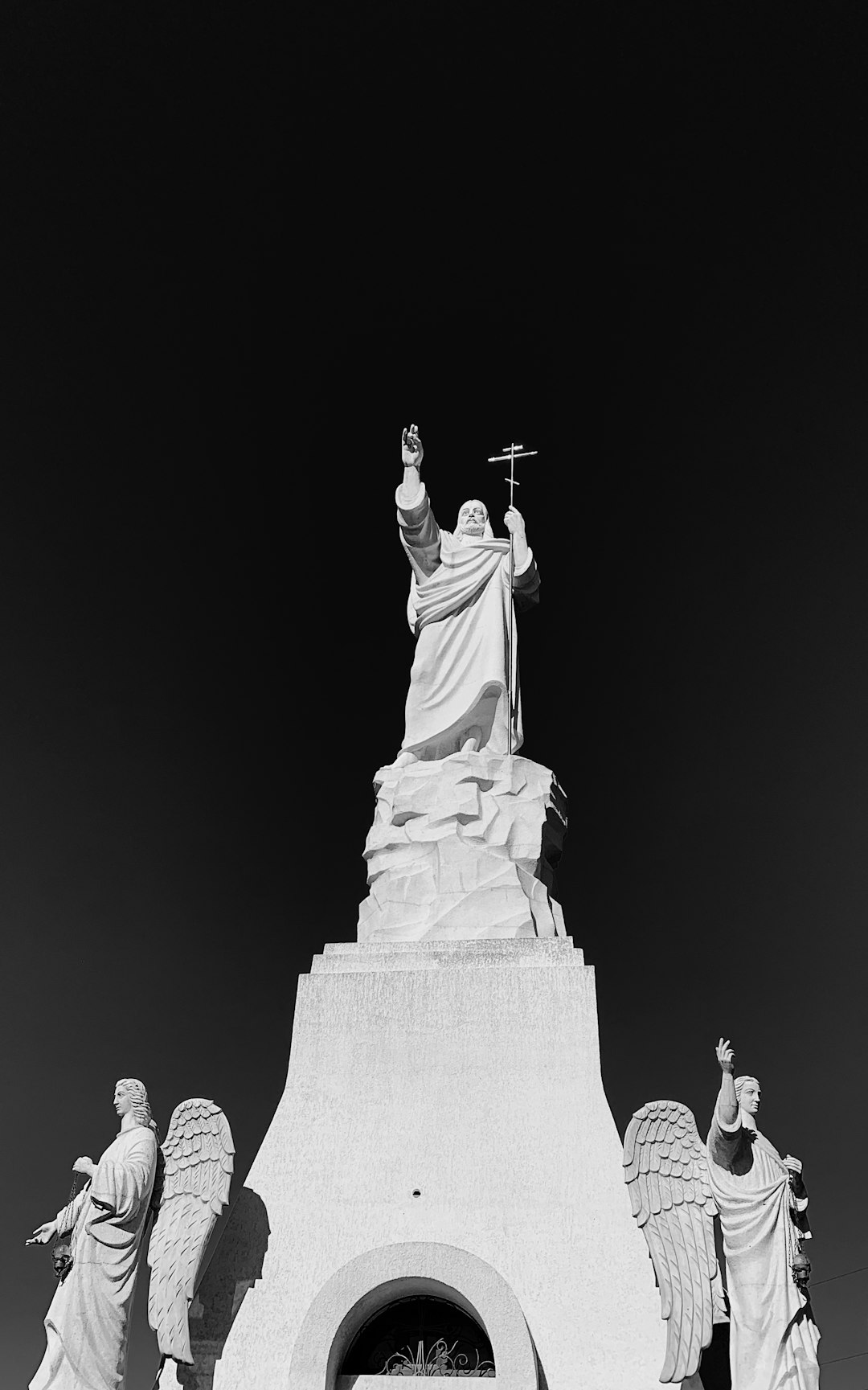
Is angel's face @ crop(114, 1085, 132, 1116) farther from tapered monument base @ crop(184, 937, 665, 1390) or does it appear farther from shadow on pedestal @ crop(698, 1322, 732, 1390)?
shadow on pedestal @ crop(698, 1322, 732, 1390)

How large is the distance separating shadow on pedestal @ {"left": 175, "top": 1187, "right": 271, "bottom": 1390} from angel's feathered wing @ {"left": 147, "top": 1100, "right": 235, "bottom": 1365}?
1.18 feet

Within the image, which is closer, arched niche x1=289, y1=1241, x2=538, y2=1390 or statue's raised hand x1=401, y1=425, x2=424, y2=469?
arched niche x1=289, y1=1241, x2=538, y2=1390

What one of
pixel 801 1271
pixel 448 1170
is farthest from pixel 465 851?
pixel 801 1271

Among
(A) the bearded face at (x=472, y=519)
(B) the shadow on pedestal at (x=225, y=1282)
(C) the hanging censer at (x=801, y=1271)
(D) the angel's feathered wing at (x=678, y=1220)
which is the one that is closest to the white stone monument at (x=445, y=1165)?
(B) the shadow on pedestal at (x=225, y=1282)

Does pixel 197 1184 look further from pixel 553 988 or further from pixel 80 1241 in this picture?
pixel 553 988

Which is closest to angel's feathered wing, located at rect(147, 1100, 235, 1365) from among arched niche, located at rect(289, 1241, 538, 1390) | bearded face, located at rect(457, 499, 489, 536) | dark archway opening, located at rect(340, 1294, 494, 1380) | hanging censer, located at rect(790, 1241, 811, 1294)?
arched niche, located at rect(289, 1241, 538, 1390)

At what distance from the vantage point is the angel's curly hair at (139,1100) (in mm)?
9469

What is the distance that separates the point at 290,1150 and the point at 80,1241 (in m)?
1.93

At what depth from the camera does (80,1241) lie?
8.86 m

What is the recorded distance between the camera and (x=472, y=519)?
570 inches

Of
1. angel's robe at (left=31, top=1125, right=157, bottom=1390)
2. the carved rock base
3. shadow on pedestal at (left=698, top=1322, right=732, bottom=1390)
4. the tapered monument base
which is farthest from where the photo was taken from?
the carved rock base

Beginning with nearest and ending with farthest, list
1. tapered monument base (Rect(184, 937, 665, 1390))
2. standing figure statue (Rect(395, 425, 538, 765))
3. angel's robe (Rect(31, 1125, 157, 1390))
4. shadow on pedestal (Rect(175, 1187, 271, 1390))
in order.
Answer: angel's robe (Rect(31, 1125, 157, 1390))
tapered monument base (Rect(184, 937, 665, 1390))
shadow on pedestal (Rect(175, 1187, 271, 1390))
standing figure statue (Rect(395, 425, 538, 765))

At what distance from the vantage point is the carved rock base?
37.8 feet

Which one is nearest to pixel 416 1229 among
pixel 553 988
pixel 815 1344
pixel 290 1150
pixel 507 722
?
pixel 290 1150
